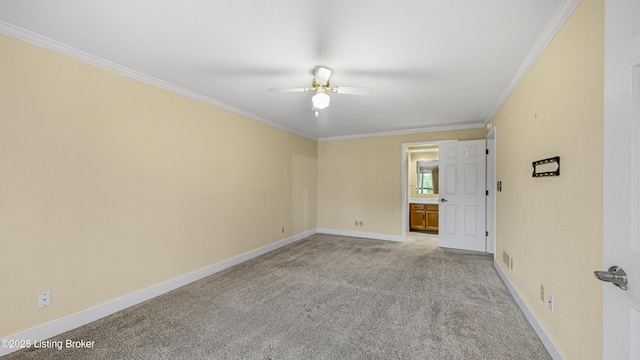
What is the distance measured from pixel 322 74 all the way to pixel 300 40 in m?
0.48

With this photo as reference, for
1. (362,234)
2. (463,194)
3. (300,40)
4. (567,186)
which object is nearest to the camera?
(567,186)

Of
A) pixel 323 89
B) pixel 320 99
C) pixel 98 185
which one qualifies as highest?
pixel 323 89

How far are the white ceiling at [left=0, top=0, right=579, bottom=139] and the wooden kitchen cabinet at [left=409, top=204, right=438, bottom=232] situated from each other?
3.66m

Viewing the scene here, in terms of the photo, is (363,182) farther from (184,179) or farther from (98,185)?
(98,185)

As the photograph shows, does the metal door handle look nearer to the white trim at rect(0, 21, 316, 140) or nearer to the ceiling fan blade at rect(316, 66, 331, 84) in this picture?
the ceiling fan blade at rect(316, 66, 331, 84)

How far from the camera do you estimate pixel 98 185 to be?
2.26m

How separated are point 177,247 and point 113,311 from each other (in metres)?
0.80

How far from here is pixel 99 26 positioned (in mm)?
1769

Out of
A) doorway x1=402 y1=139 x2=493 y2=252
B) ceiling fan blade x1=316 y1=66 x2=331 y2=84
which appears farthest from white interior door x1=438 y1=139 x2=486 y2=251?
ceiling fan blade x1=316 y1=66 x2=331 y2=84

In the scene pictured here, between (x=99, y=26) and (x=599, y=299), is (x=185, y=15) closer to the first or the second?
(x=99, y=26)

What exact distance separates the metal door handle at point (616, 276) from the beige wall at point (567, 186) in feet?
1.92

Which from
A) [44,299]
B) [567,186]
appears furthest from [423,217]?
[44,299]

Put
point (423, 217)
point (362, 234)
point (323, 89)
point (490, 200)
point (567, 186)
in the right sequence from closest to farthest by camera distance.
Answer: point (567, 186), point (323, 89), point (490, 200), point (362, 234), point (423, 217)

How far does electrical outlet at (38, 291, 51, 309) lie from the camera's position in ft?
6.29
